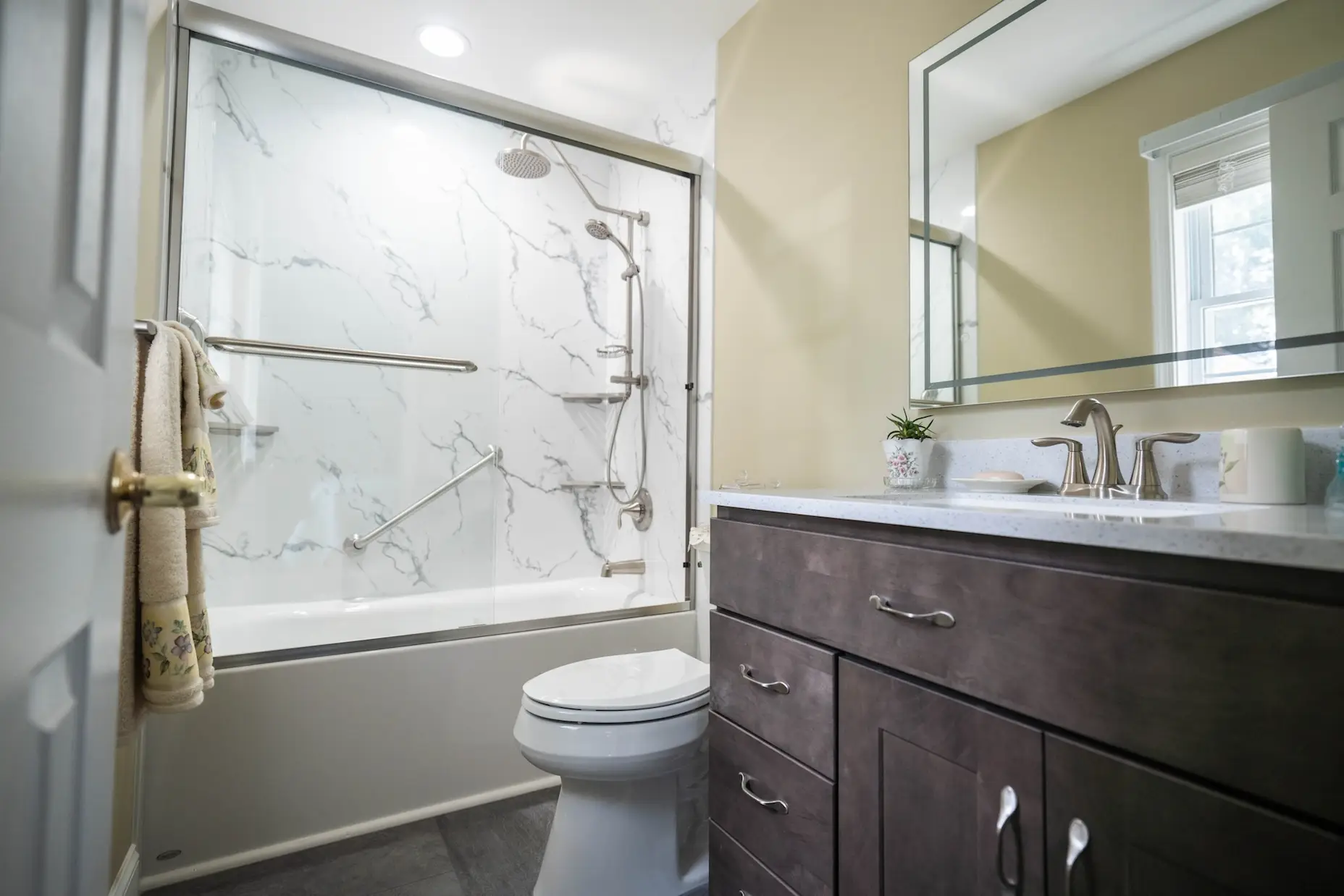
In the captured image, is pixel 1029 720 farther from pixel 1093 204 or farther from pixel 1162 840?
pixel 1093 204

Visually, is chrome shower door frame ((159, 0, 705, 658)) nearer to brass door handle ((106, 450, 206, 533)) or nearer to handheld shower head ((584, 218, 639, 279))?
handheld shower head ((584, 218, 639, 279))

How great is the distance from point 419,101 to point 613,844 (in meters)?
2.07

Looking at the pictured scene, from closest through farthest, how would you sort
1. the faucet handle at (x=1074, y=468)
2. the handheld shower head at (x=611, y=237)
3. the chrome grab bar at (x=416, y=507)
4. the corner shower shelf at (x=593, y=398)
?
the faucet handle at (x=1074, y=468), the chrome grab bar at (x=416, y=507), the handheld shower head at (x=611, y=237), the corner shower shelf at (x=593, y=398)

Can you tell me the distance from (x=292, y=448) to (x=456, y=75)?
5.03 feet

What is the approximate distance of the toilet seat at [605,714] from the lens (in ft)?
4.53

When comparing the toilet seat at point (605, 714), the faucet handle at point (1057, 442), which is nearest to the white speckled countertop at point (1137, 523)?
the faucet handle at point (1057, 442)

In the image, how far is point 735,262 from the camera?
87.4 inches

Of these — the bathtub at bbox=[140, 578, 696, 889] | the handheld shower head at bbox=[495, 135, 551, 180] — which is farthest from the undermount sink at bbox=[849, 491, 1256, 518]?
the handheld shower head at bbox=[495, 135, 551, 180]

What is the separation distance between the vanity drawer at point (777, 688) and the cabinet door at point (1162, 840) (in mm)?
336

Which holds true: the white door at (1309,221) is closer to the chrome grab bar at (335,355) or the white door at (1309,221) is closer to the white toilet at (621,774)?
the white toilet at (621,774)

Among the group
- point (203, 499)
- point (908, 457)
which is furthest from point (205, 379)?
point (908, 457)

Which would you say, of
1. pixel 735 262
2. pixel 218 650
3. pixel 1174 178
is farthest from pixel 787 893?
pixel 735 262

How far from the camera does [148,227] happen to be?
1.51 metres

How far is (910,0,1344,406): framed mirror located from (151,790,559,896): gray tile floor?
1517mm
